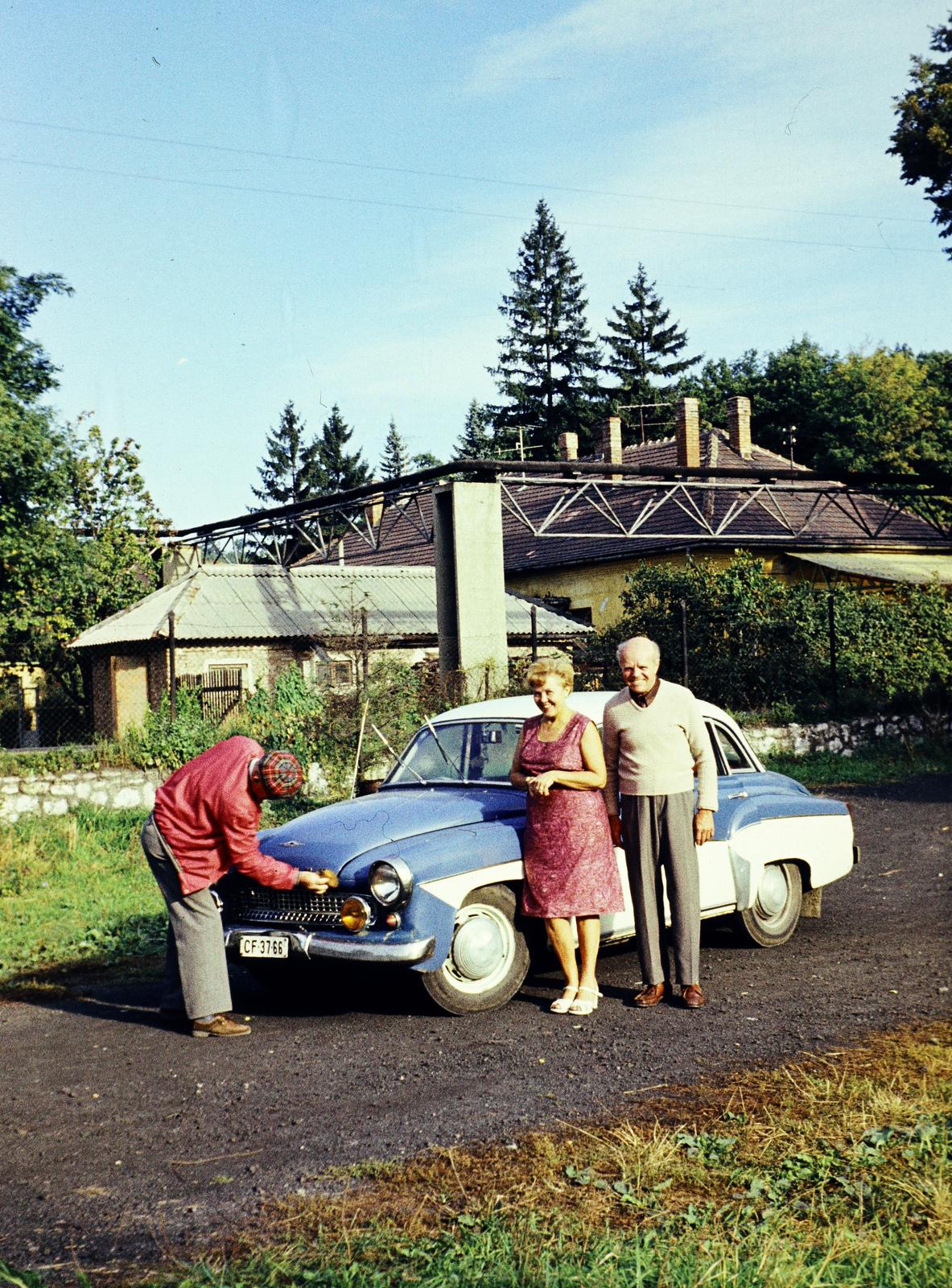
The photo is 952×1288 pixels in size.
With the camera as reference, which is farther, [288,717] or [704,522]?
[704,522]

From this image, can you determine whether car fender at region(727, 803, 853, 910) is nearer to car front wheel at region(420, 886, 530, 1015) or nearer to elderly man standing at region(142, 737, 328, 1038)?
car front wheel at region(420, 886, 530, 1015)

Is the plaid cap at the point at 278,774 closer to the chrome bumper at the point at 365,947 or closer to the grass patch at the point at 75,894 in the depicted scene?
the chrome bumper at the point at 365,947

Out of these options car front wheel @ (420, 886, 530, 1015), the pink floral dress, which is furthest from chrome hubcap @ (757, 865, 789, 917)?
car front wheel @ (420, 886, 530, 1015)

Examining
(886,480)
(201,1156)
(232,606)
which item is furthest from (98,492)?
(201,1156)

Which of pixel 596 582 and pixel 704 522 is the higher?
pixel 704 522

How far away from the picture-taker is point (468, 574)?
23.8m

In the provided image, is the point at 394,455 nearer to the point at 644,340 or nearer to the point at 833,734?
the point at 644,340

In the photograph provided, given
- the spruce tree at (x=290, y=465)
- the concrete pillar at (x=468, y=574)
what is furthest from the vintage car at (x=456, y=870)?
the spruce tree at (x=290, y=465)

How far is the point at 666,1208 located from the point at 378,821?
11.5ft

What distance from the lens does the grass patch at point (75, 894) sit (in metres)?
9.59

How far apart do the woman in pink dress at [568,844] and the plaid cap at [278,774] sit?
124cm

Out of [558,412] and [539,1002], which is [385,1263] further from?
[558,412]

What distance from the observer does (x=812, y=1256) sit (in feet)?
12.5

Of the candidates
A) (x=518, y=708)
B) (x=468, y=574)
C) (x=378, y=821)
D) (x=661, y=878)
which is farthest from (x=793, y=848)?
(x=468, y=574)
